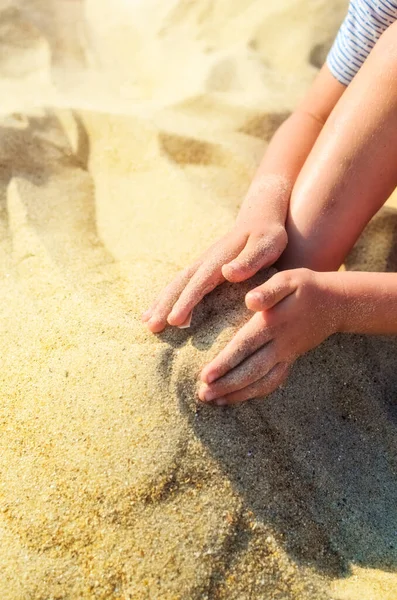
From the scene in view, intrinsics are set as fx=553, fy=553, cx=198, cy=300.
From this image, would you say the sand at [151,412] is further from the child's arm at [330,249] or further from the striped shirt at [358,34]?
the striped shirt at [358,34]

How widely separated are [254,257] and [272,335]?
0.20 meters

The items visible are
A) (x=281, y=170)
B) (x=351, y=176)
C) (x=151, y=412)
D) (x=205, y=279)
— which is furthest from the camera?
(x=281, y=170)

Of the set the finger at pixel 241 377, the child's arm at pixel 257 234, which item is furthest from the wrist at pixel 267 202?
the finger at pixel 241 377

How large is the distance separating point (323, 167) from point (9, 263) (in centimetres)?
90

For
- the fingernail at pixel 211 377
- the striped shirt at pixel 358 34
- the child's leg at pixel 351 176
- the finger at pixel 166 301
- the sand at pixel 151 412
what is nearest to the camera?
the sand at pixel 151 412

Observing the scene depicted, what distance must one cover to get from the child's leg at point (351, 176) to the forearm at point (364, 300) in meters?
0.16

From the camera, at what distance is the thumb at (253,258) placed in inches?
49.4

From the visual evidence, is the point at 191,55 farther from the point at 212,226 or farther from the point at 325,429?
the point at 325,429

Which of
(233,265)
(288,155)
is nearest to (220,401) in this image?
(233,265)

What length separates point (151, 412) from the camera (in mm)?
1178

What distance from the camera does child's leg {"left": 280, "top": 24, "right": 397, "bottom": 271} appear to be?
1426 millimetres

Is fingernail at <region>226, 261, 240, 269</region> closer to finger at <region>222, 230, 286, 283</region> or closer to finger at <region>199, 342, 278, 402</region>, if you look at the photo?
finger at <region>222, 230, 286, 283</region>

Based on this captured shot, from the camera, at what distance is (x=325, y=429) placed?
1.33 metres

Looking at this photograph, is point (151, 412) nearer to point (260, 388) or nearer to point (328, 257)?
point (260, 388)
